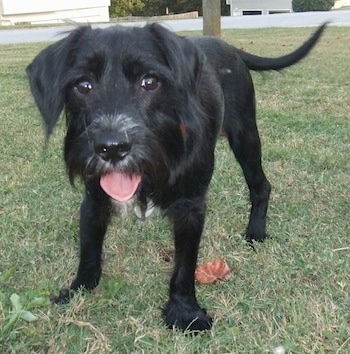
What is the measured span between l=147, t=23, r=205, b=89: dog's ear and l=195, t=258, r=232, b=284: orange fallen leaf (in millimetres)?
1122

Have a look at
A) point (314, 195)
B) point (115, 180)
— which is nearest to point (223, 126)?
point (314, 195)

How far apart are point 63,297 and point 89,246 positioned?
0.90ft

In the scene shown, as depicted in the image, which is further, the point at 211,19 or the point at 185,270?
the point at 211,19

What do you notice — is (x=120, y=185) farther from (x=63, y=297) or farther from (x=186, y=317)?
(x=63, y=297)

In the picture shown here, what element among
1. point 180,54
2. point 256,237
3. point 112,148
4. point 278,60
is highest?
point 180,54

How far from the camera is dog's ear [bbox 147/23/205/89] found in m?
2.44

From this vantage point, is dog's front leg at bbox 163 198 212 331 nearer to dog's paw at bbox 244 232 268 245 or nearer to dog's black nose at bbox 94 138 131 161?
dog's black nose at bbox 94 138 131 161

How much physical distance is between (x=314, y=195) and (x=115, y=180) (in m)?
2.29

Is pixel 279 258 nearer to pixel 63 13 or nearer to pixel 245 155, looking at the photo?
pixel 245 155

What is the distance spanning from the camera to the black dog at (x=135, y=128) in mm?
2285

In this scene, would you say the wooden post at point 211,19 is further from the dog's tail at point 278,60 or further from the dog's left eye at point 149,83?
the dog's left eye at point 149,83

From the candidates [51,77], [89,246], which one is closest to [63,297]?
[89,246]

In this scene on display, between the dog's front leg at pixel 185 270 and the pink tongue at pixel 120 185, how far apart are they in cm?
43

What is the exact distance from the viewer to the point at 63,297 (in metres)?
3.04
